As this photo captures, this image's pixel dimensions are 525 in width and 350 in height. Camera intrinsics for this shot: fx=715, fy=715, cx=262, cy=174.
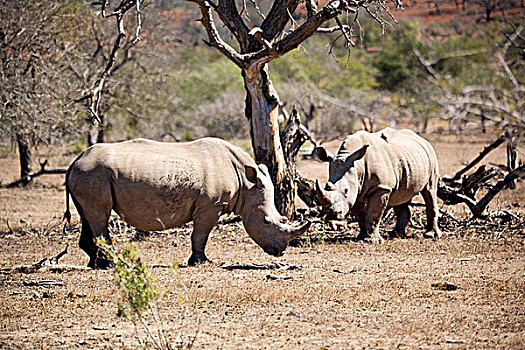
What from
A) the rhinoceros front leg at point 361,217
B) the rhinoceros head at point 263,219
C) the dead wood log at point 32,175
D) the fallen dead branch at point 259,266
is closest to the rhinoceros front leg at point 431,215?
the rhinoceros front leg at point 361,217

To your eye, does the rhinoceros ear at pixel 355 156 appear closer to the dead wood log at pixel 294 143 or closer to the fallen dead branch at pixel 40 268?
the dead wood log at pixel 294 143

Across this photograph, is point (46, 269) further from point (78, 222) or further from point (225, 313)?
point (78, 222)

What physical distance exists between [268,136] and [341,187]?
1736 mm

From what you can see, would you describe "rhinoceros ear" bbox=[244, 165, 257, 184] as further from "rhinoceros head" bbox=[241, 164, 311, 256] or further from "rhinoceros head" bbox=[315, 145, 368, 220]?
"rhinoceros head" bbox=[315, 145, 368, 220]

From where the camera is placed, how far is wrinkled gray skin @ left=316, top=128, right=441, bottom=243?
35.1ft

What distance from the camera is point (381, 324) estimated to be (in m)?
6.43

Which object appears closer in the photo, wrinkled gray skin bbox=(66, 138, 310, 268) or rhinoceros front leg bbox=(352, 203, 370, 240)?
wrinkled gray skin bbox=(66, 138, 310, 268)

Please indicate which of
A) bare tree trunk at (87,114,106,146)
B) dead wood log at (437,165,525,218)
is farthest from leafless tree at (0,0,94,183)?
dead wood log at (437,165,525,218)

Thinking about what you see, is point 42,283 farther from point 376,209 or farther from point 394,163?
point 394,163

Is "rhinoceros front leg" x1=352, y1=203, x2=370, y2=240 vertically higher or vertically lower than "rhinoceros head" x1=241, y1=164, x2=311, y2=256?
lower

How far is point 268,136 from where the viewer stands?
38.5ft

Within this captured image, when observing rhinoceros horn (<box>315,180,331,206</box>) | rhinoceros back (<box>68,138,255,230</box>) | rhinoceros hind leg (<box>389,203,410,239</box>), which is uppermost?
rhinoceros back (<box>68,138,255,230</box>)

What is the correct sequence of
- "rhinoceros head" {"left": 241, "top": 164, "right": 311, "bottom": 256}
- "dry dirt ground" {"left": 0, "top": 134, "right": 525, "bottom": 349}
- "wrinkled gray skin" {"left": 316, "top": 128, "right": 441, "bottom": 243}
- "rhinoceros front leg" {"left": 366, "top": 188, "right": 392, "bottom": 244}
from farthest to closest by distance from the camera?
"rhinoceros front leg" {"left": 366, "top": 188, "right": 392, "bottom": 244}, "wrinkled gray skin" {"left": 316, "top": 128, "right": 441, "bottom": 243}, "rhinoceros head" {"left": 241, "top": 164, "right": 311, "bottom": 256}, "dry dirt ground" {"left": 0, "top": 134, "right": 525, "bottom": 349}

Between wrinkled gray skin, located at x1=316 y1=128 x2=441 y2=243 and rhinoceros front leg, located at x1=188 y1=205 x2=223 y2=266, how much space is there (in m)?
1.71
